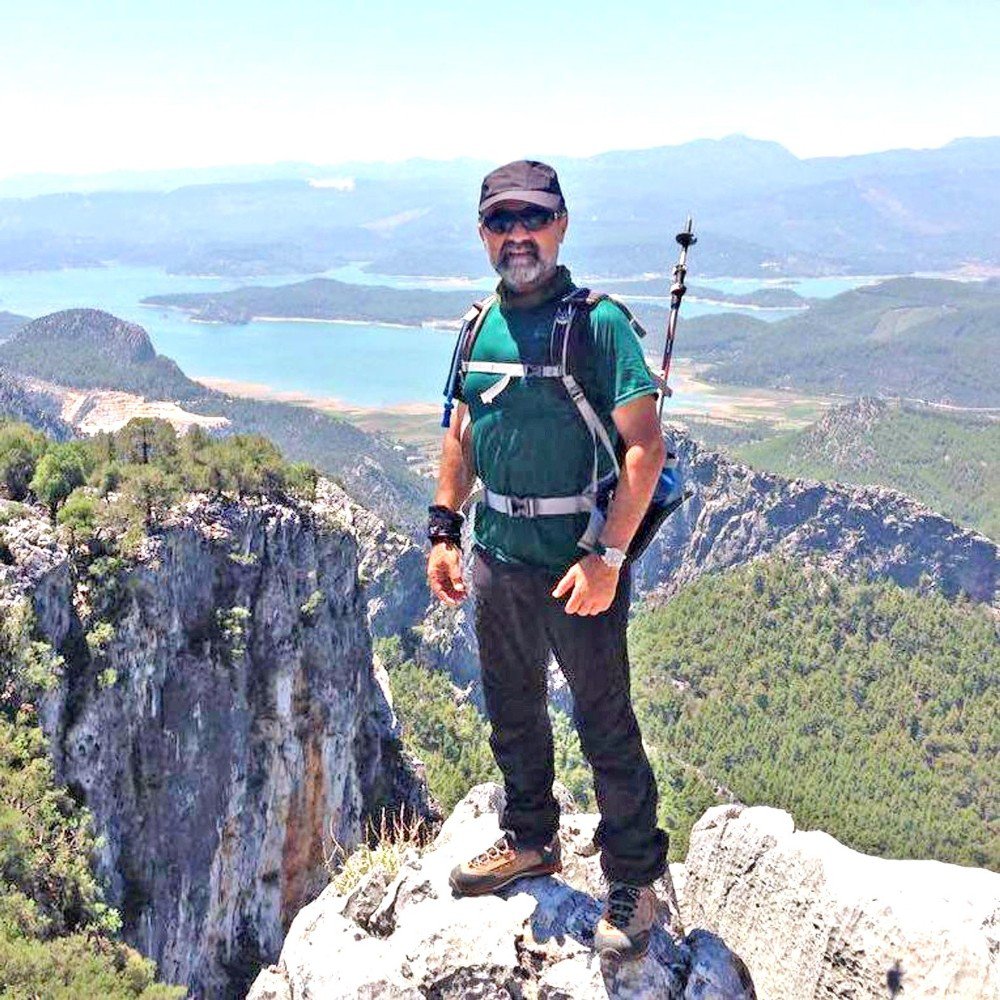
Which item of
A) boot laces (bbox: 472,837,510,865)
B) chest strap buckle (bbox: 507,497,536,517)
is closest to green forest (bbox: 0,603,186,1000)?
boot laces (bbox: 472,837,510,865)

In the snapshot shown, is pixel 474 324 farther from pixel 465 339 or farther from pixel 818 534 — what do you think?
pixel 818 534

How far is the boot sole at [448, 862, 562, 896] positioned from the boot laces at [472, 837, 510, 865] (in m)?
0.20

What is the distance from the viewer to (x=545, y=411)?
7559 mm

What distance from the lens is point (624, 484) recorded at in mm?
7352

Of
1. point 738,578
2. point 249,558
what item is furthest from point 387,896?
point 738,578

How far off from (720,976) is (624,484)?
436 cm

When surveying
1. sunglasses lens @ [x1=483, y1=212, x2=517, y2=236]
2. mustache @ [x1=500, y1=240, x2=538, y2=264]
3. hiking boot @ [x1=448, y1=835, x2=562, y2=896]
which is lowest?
hiking boot @ [x1=448, y1=835, x2=562, y2=896]

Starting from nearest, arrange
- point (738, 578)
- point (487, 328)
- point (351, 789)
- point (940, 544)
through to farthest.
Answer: point (487, 328) < point (351, 789) < point (738, 578) < point (940, 544)

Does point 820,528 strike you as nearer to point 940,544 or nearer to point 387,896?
point 940,544

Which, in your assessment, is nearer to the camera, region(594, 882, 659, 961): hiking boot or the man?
the man

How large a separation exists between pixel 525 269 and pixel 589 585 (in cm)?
253

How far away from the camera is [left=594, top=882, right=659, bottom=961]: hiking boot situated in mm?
7977

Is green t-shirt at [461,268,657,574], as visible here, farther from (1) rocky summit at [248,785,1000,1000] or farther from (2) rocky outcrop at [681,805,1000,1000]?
(2) rocky outcrop at [681,805,1000,1000]

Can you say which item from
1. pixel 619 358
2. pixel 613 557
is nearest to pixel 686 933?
pixel 613 557
